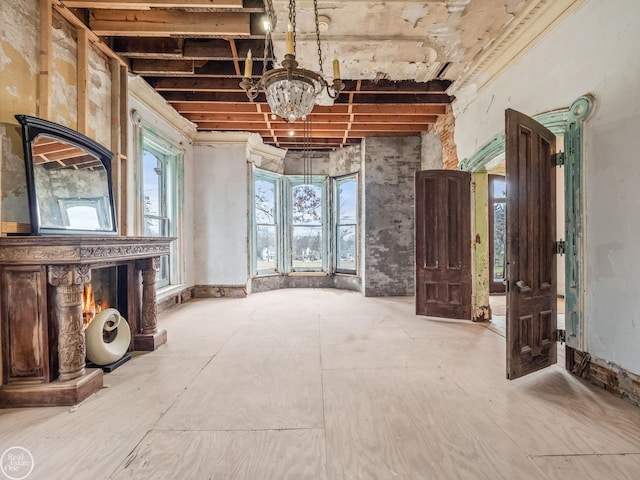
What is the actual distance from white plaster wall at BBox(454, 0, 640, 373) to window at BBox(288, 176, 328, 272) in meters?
5.04

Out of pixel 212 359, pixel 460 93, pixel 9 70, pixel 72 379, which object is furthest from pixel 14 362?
pixel 460 93

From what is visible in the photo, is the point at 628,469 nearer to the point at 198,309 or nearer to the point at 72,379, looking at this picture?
the point at 72,379

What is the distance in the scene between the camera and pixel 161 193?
16.9 feet

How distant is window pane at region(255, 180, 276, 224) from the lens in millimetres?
6812

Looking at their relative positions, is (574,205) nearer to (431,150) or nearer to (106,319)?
(431,150)

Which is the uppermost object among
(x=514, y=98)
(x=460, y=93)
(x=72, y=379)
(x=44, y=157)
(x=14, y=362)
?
(x=460, y=93)

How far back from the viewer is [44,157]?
7.93 feet

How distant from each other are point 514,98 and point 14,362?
5.16 m

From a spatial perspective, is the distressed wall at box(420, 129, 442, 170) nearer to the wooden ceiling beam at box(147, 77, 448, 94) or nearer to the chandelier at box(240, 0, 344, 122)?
the wooden ceiling beam at box(147, 77, 448, 94)

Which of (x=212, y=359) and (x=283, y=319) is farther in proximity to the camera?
(x=283, y=319)

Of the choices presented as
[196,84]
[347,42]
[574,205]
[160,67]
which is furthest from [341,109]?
[574,205]

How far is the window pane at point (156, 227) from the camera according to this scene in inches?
182

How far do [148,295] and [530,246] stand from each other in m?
3.80

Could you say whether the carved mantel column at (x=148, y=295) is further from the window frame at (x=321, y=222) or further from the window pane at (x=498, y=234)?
the window pane at (x=498, y=234)
